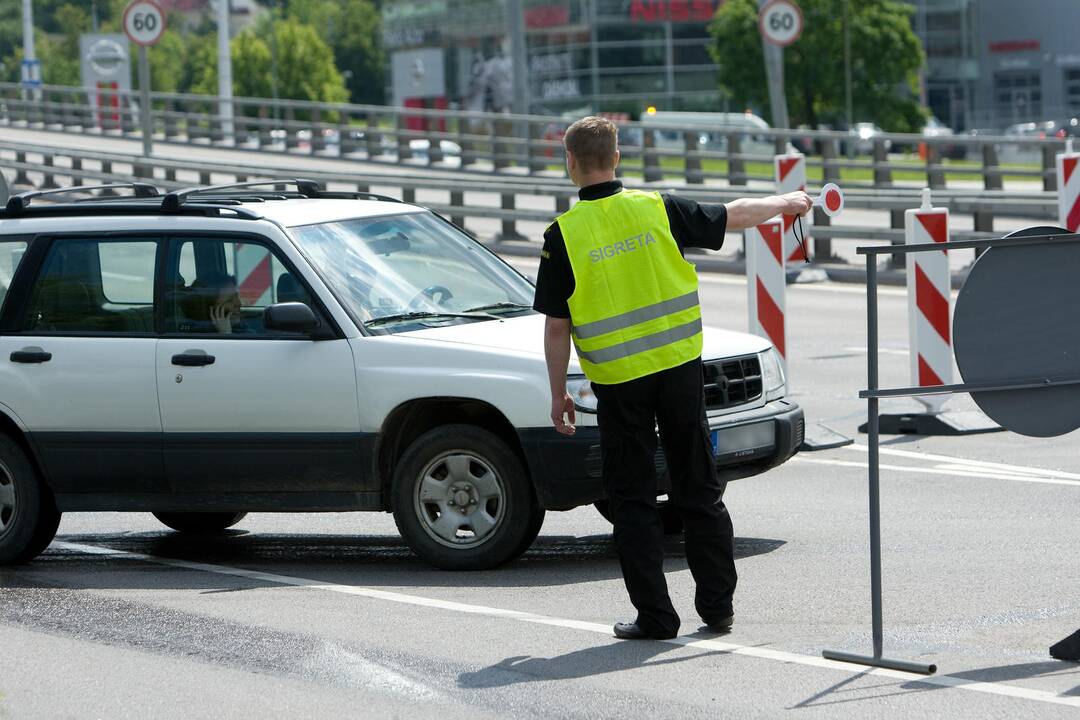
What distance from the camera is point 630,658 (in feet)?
20.3

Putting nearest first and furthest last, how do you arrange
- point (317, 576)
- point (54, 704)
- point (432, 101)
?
point (54, 704) → point (317, 576) → point (432, 101)

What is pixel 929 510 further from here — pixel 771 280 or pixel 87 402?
pixel 87 402

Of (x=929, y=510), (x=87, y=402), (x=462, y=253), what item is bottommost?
(x=929, y=510)

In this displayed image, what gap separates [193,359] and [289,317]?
58cm

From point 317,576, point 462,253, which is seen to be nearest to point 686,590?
point 317,576

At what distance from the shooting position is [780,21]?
25312 millimetres

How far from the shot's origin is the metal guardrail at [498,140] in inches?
998

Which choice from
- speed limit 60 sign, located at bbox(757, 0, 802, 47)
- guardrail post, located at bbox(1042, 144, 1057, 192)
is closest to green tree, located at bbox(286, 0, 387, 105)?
speed limit 60 sign, located at bbox(757, 0, 802, 47)

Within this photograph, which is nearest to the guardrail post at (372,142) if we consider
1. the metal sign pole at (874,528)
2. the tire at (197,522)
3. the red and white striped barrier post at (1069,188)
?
the red and white striped barrier post at (1069,188)

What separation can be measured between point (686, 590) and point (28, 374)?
3.20 meters

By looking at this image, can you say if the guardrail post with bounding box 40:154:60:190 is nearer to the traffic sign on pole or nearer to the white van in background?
the traffic sign on pole

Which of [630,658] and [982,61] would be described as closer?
[630,658]

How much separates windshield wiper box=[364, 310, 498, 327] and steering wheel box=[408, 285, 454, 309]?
62mm

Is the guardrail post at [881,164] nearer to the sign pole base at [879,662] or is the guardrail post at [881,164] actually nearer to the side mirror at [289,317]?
the side mirror at [289,317]
